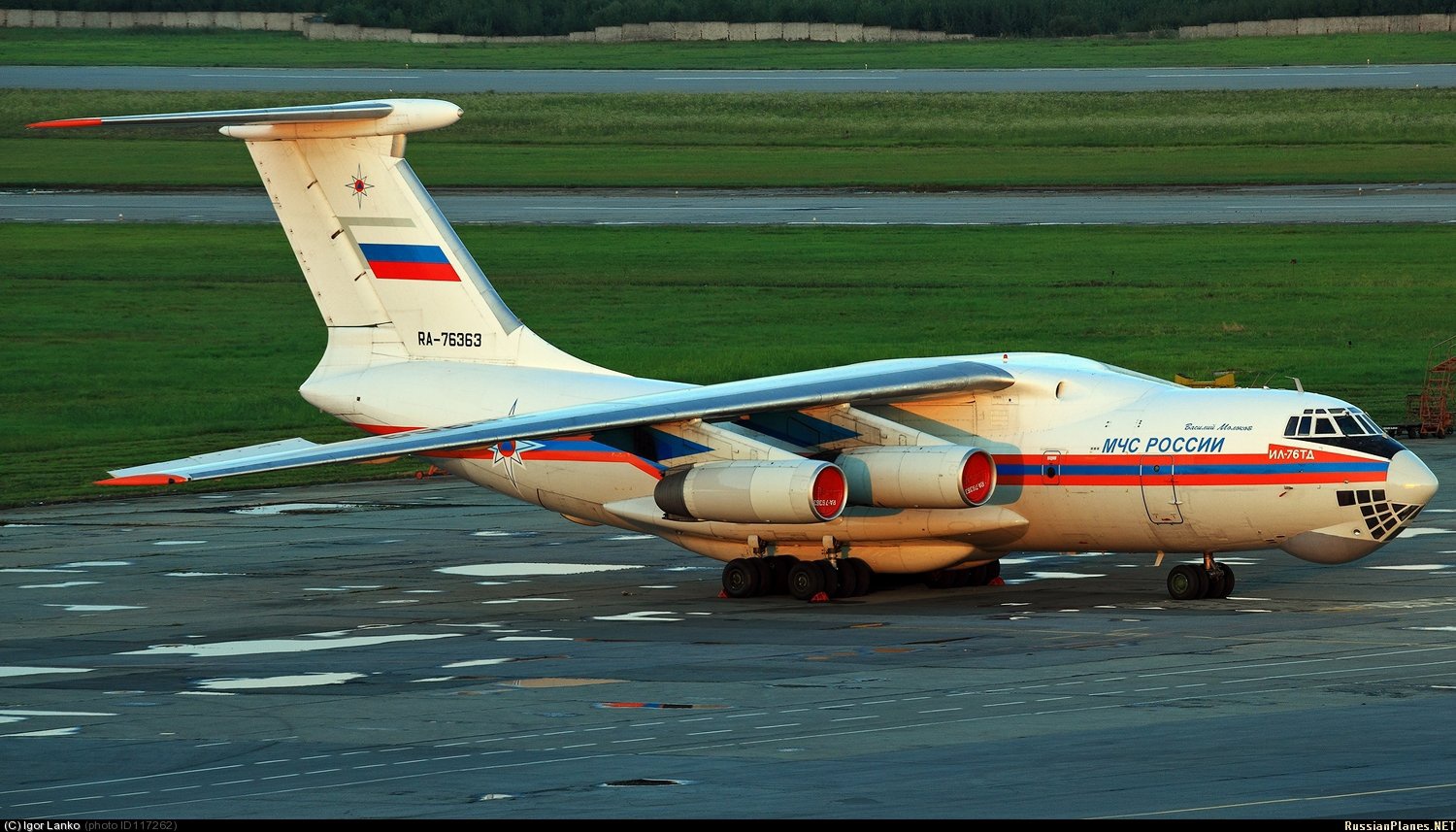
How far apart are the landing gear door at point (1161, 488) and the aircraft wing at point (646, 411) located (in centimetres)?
194

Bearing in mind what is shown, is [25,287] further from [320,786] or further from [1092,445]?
[320,786]

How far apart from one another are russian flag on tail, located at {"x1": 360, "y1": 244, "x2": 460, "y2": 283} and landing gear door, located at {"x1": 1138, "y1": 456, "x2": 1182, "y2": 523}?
29.7ft

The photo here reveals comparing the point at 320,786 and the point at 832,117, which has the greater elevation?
the point at 832,117

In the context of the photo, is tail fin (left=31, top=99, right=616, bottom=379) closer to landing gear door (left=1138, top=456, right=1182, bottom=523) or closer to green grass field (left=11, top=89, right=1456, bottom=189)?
landing gear door (left=1138, top=456, right=1182, bottom=523)

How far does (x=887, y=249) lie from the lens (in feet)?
197

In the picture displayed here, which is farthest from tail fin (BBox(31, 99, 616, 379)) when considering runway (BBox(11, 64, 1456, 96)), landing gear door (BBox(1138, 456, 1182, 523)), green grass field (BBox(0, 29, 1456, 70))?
green grass field (BBox(0, 29, 1456, 70))

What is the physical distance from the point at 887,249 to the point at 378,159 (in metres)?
33.5

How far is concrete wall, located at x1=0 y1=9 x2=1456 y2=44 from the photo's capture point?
10550 centimetres

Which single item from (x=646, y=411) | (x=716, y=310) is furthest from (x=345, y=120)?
(x=716, y=310)

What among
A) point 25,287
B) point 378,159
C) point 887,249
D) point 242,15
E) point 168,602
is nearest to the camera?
point 168,602

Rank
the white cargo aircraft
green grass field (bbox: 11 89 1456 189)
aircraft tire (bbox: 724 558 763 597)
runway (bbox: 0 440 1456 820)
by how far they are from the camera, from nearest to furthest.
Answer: runway (bbox: 0 440 1456 820), the white cargo aircraft, aircraft tire (bbox: 724 558 763 597), green grass field (bbox: 11 89 1456 189)

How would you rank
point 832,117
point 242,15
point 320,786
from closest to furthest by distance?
point 320,786 < point 832,117 < point 242,15

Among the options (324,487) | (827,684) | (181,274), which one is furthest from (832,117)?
(827,684)

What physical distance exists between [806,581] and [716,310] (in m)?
27.1
